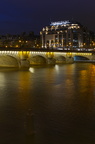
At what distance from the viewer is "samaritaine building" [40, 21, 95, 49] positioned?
134000 mm

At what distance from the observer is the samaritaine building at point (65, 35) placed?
134 metres

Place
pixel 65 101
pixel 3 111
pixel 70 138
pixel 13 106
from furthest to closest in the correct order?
1. pixel 65 101
2. pixel 13 106
3. pixel 3 111
4. pixel 70 138

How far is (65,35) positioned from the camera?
136m

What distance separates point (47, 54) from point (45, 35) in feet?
278

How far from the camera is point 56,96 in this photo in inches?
667

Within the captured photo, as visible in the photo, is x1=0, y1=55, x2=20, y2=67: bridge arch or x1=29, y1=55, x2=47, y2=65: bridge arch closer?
x1=0, y1=55, x2=20, y2=67: bridge arch

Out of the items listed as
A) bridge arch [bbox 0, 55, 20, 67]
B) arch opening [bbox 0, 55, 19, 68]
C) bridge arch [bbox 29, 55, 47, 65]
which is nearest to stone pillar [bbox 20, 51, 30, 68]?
bridge arch [bbox 0, 55, 20, 67]

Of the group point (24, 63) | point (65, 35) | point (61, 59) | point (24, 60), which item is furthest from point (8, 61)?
point (65, 35)

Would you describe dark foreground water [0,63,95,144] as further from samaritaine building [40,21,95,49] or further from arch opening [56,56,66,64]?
samaritaine building [40,21,95,49]

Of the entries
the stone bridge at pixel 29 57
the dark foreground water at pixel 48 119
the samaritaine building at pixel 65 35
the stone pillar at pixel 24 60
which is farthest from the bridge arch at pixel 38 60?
the samaritaine building at pixel 65 35

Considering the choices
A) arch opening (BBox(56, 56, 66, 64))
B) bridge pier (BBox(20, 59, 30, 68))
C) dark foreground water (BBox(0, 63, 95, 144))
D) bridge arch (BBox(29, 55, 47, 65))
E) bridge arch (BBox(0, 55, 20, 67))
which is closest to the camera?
dark foreground water (BBox(0, 63, 95, 144))

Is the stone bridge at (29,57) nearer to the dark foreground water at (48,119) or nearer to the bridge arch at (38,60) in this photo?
the bridge arch at (38,60)

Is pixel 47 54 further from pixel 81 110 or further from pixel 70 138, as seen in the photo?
pixel 70 138

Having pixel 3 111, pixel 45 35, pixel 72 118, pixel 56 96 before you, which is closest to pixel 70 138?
pixel 72 118
